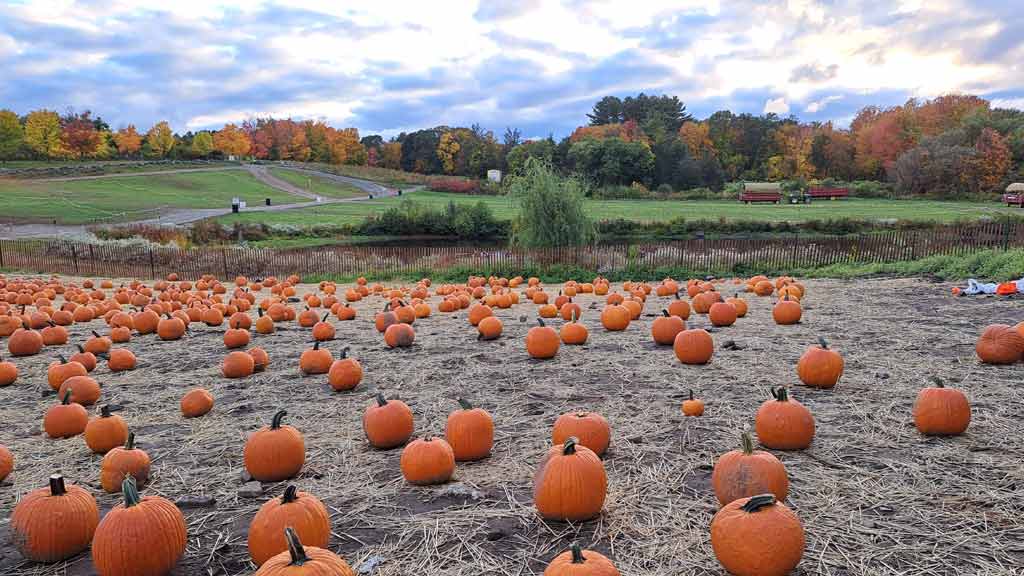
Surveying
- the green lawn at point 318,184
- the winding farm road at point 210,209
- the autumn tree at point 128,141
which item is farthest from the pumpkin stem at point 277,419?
the autumn tree at point 128,141

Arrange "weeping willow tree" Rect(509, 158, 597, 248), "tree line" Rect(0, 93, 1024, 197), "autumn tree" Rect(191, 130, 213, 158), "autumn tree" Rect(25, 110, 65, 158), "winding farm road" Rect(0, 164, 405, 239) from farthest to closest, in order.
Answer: "autumn tree" Rect(191, 130, 213, 158) < "autumn tree" Rect(25, 110, 65, 158) < "tree line" Rect(0, 93, 1024, 197) < "winding farm road" Rect(0, 164, 405, 239) < "weeping willow tree" Rect(509, 158, 597, 248)

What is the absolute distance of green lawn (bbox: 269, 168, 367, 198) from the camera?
258 ft

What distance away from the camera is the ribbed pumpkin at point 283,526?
261 cm

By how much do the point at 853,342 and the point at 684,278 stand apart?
35.7ft

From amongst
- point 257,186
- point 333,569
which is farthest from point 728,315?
point 257,186

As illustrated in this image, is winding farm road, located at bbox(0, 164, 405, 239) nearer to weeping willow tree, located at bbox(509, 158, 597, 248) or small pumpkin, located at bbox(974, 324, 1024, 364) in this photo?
weeping willow tree, located at bbox(509, 158, 597, 248)

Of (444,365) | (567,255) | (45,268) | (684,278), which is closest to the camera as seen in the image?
(444,365)

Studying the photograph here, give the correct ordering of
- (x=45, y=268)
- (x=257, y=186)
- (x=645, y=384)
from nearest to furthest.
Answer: (x=645, y=384), (x=45, y=268), (x=257, y=186)

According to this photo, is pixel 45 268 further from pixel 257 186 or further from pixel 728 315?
pixel 257 186

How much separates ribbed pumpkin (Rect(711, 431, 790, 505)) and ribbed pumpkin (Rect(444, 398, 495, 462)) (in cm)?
143

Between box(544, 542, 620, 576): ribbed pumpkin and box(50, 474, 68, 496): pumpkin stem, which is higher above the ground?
box(544, 542, 620, 576): ribbed pumpkin

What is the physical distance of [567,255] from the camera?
18875mm

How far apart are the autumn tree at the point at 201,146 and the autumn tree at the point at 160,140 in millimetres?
3394

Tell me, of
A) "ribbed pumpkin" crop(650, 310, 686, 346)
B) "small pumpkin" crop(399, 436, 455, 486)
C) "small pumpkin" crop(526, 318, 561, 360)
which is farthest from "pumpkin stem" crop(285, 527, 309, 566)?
"ribbed pumpkin" crop(650, 310, 686, 346)
